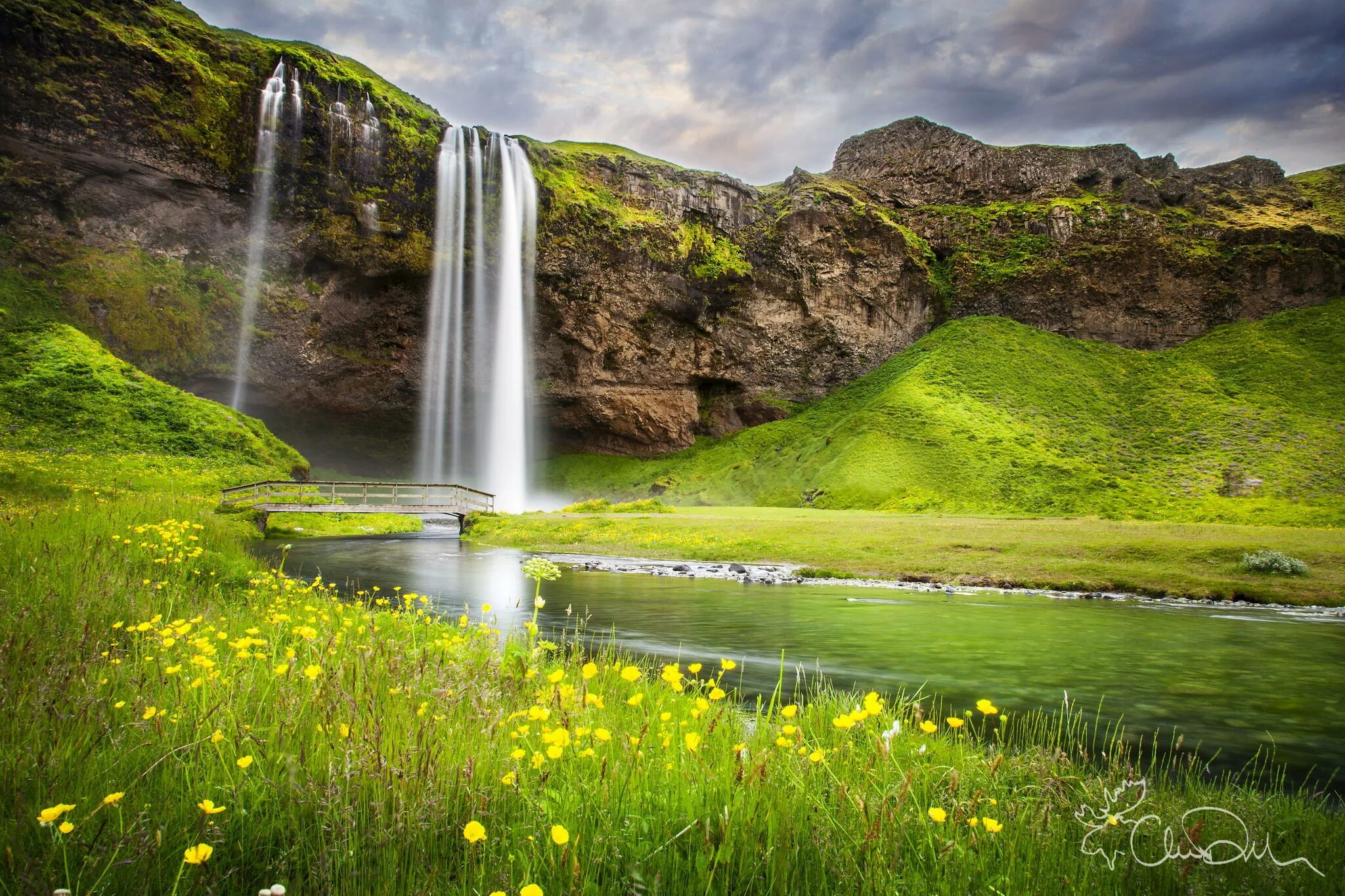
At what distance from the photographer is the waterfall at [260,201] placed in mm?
51562

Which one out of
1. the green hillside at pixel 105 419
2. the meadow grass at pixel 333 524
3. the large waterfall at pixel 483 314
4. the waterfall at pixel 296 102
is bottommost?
the meadow grass at pixel 333 524

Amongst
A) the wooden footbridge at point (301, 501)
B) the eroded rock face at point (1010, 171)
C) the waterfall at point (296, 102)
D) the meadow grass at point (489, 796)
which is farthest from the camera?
the eroded rock face at point (1010, 171)

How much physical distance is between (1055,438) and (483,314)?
51.6 metres

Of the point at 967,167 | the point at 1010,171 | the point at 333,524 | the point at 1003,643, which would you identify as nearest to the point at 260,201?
the point at 333,524

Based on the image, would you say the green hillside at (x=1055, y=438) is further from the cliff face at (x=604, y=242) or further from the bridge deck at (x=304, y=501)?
the bridge deck at (x=304, y=501)

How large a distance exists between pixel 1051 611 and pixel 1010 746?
39.1ft

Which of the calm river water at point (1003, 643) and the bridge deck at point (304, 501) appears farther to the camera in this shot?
the bridge deck at point (304, 501)

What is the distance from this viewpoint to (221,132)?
50844mm

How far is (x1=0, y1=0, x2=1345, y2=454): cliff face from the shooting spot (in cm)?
4769

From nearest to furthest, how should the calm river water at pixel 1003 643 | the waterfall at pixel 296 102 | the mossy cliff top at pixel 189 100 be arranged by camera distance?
the calm river water at pixel 1003 643 → the mossy cliff top at pixel 189 100 → the waterfall at pixel 296 102

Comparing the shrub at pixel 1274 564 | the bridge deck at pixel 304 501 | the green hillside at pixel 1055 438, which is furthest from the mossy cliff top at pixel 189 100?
the shrub at pixel 1274 564

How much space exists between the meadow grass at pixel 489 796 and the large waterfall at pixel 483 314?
60008mm

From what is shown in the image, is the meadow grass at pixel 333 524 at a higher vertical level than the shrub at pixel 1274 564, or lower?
lower

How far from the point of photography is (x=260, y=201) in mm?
52750
